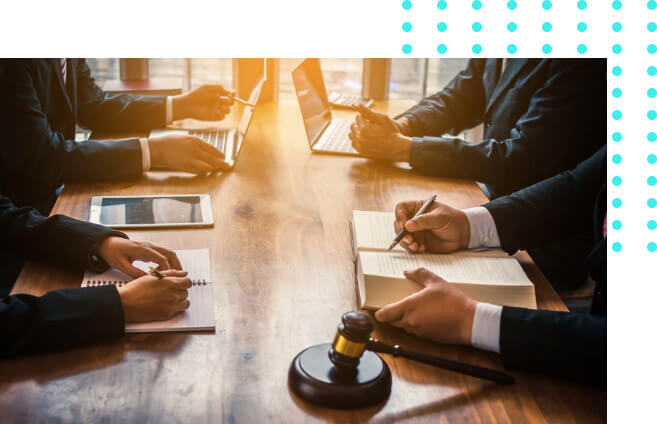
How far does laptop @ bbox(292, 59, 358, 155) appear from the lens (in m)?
1.98

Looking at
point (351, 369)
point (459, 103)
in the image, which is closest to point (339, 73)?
point (459, 103)

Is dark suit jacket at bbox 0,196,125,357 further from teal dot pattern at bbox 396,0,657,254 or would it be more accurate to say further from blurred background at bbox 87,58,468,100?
blurred background at bbox 87,58,468,100

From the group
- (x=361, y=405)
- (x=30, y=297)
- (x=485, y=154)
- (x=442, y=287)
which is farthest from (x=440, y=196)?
(x=30, y=297)

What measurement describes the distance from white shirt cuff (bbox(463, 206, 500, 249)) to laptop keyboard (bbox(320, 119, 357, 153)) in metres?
0.73

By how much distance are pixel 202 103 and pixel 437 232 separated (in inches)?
47.7

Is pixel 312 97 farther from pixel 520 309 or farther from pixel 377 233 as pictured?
pixel 520 309

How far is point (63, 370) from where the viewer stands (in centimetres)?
86

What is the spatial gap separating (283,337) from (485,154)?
3.50ft

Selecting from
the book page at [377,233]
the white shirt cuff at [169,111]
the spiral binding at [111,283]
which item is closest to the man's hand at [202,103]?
the white shirt cuff at [169,111]

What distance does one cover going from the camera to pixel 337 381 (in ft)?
2.70
